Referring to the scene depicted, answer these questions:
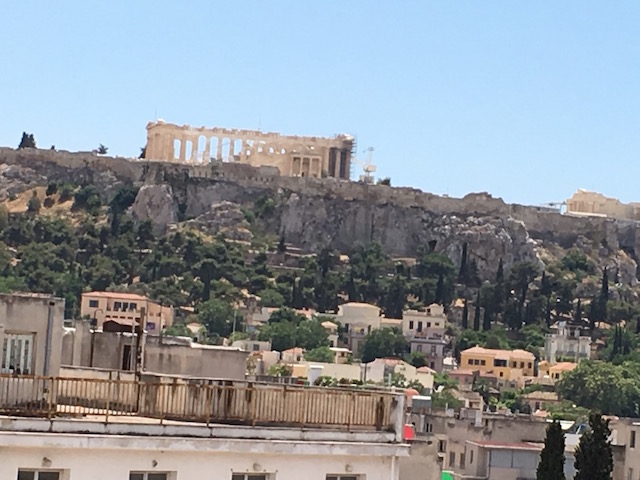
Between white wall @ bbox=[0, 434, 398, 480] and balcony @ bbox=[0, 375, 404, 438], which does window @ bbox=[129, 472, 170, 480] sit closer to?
white wall @ bbox=[0, 434, 398, 480]

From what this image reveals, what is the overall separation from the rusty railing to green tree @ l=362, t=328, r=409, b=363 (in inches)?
4984

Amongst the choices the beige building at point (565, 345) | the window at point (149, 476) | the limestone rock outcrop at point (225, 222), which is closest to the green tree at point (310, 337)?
the beige building at point (565, 345)

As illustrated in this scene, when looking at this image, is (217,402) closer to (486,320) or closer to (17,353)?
(17,353)

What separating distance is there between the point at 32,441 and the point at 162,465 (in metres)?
1.03

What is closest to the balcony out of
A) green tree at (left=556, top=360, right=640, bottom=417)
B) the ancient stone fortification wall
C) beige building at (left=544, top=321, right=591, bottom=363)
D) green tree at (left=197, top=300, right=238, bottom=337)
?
green tree at (left=556, top=360, right=640, bottom=417)

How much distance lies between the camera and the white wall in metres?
13.3

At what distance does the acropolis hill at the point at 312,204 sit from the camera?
16600 centimetres

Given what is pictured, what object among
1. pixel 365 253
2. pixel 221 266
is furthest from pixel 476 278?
pixel 221 266

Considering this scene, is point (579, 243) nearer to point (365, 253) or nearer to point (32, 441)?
point (365, 253)

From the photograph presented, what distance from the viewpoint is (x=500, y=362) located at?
140125 millimetres

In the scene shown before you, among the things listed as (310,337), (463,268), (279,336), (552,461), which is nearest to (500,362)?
(310,337)

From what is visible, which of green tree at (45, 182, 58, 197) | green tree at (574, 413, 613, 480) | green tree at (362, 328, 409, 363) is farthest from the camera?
green tree at (45, 182, 58, 197)

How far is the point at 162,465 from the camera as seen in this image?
13875 millimetres

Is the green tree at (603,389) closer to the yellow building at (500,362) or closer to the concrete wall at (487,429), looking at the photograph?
the yellow building at (500,362)
